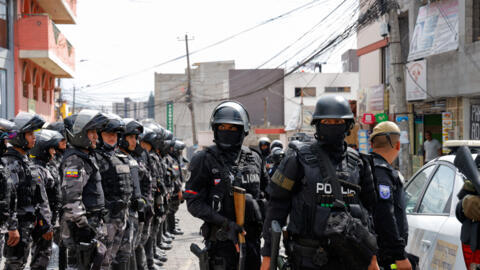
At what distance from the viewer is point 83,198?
522 cm

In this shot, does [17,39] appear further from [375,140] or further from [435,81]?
[375,140]

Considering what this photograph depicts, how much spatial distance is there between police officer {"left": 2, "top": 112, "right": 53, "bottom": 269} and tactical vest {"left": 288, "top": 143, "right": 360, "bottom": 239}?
3.65m

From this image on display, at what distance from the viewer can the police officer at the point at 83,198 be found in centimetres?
497

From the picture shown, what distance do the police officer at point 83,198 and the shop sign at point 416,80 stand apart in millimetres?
12241

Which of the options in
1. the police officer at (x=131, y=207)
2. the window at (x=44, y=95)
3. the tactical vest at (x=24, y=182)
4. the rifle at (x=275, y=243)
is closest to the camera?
the rifle at (x=275, y=243)

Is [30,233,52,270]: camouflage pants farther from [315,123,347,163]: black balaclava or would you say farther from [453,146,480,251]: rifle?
[453,146,480,251]: rifle

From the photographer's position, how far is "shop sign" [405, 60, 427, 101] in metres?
15.3

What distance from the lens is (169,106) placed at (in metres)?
55.3

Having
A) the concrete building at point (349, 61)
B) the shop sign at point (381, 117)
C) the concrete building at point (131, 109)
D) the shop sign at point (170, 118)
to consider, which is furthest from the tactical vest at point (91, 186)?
the concrete building at point (131, 109)

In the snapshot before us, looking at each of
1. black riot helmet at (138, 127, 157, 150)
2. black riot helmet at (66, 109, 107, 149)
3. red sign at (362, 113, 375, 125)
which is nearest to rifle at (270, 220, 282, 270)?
black riot helmet at (66, 109, 107, 149)

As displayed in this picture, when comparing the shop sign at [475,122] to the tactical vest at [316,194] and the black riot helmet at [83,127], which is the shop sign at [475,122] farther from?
the tactical vest at [316,194]

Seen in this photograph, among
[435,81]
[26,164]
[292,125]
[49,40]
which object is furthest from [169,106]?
[26,164]

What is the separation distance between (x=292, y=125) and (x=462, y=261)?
32042 mm

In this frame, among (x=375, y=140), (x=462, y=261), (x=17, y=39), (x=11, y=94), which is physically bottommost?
(x=462, y=261)
